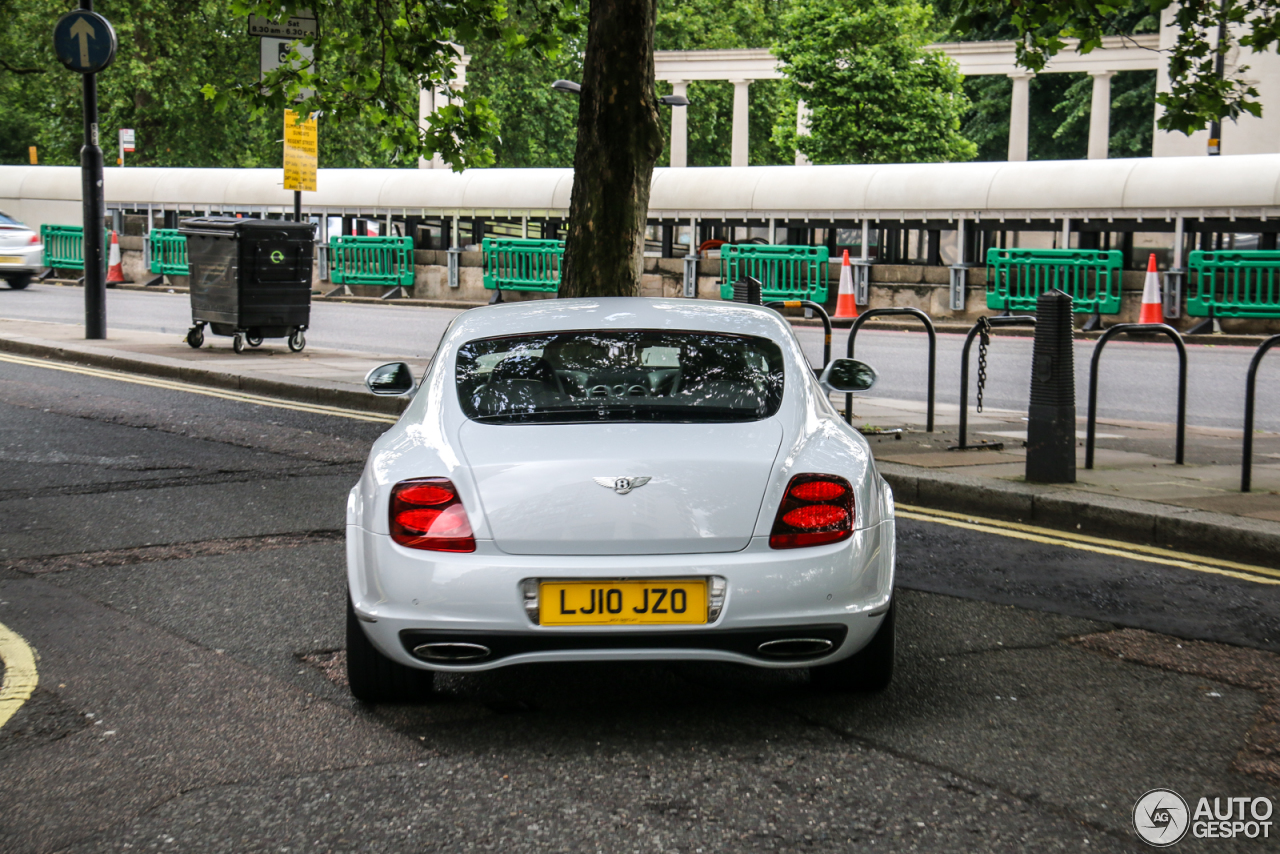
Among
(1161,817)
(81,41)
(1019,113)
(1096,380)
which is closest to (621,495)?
(1161,817)

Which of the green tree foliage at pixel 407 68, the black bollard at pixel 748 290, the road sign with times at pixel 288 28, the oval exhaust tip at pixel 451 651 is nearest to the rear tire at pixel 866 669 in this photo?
the oval exhaust tip at pixel 451 651

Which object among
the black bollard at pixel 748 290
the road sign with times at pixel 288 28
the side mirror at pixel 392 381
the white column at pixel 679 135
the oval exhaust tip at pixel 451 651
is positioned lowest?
the oval exhaust tip at pixel 451 651

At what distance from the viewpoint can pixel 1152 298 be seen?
21266 millimetres

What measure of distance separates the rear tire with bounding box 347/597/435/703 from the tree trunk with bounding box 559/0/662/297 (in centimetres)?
A: 687

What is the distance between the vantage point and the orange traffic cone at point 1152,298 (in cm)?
2102

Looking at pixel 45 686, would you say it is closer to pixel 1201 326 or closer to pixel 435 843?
pixel 435 843

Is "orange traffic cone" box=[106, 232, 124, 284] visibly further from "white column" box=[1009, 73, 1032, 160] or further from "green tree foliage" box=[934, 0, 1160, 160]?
"green tree foliage" box=[934, 0, 1160, 160]

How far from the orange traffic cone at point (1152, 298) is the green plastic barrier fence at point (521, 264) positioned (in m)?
11.1

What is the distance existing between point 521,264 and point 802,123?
77.3 feet

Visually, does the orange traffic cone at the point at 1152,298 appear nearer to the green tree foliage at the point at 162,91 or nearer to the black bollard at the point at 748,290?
the black bollard at the point at 748,290

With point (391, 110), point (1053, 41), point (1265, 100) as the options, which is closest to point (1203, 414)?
point (1053, 41)

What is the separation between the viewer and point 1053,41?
36.3ft

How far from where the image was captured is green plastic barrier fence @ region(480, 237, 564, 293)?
2784 centimetres

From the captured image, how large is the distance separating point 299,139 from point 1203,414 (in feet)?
36.4
